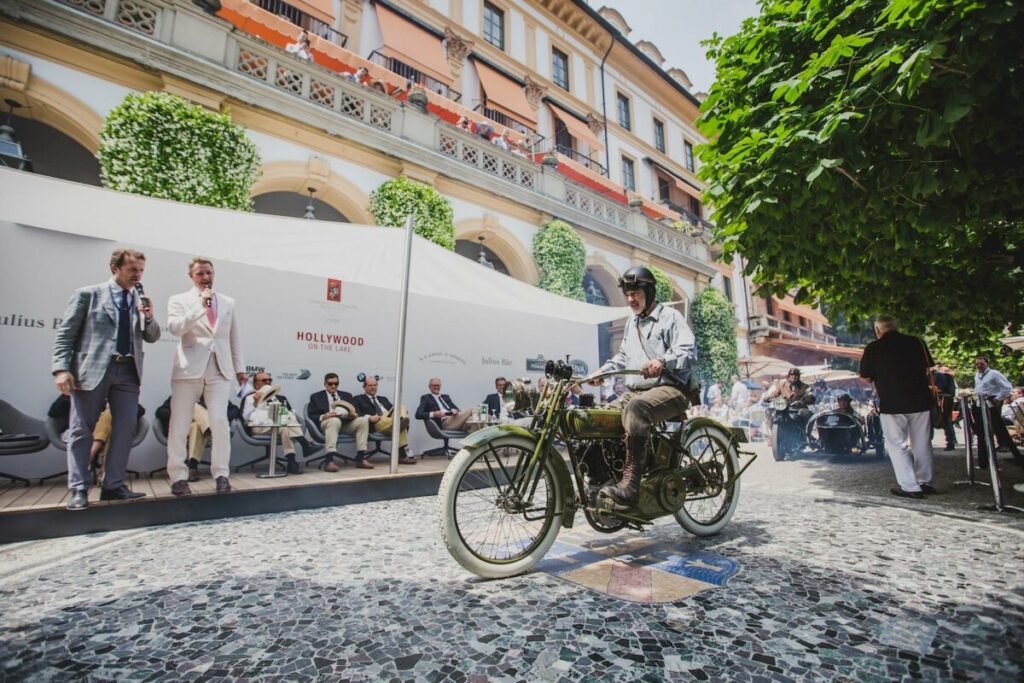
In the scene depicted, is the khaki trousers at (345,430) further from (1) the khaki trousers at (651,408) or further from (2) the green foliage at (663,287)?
(2) the green foliage at (663,287)

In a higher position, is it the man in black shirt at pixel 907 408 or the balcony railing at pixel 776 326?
the balcony railing at pixel 776 326

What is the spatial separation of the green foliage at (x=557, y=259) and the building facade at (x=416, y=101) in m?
0.35

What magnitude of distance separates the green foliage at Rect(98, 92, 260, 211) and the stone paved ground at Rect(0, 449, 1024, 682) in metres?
6.01

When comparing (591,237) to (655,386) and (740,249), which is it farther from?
(655,386)

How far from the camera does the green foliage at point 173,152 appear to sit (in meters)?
7.10

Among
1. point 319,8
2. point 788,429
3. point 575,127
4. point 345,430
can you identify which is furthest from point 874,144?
point 575,127

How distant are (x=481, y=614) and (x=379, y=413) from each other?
17.2ft

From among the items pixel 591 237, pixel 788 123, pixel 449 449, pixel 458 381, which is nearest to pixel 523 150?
pixel 591 237

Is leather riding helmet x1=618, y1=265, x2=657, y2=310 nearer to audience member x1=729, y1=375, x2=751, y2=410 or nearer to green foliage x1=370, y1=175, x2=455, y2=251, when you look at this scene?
green foliage x1=370, y1=175, x2=455, y2=251

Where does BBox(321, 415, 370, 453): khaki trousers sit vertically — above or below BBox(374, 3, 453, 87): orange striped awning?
below

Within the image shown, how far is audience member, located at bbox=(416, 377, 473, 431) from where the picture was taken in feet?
24.3

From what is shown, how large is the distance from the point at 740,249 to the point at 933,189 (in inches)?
78.0

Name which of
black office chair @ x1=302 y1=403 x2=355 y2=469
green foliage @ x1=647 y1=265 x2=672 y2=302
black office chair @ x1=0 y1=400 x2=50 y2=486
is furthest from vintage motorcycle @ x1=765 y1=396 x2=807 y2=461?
black office chair @ x1=0 y1=400 x2=50 y2=486

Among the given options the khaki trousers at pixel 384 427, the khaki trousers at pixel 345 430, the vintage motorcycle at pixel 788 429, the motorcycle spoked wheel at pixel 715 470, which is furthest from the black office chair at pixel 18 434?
the vintage motorcycle at pixel 788 429
